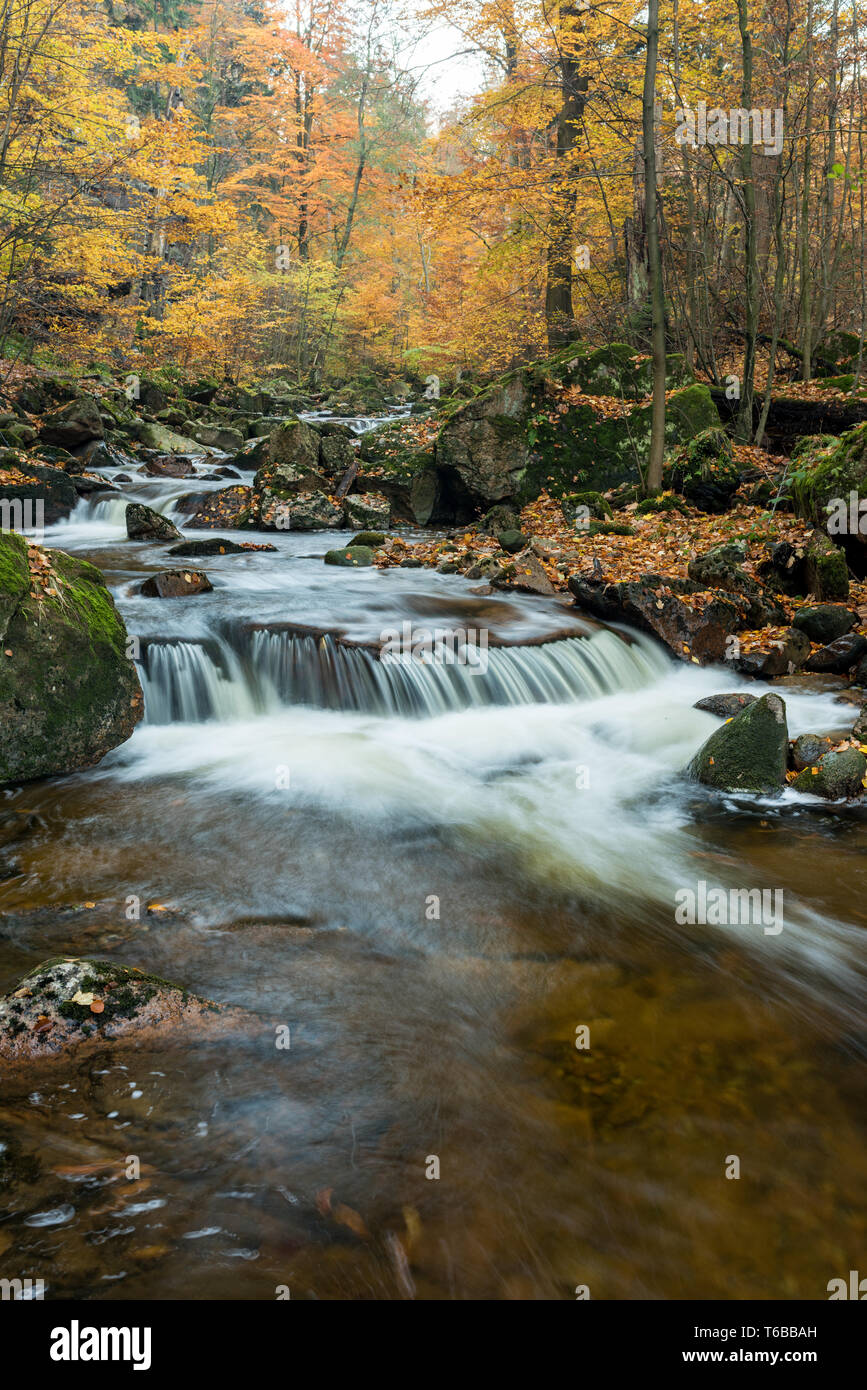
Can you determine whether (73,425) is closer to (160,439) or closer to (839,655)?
(160,439)

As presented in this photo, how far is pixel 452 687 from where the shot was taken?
7.40 meters

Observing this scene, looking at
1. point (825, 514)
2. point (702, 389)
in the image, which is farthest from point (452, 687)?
point (702, 389)

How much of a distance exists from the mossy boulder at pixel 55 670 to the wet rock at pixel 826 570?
23.9 ft

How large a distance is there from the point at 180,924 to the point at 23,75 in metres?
14.0

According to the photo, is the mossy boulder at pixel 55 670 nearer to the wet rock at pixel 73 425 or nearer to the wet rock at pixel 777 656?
the wet rock at pixel 777 656

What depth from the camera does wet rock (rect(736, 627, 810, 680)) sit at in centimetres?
789

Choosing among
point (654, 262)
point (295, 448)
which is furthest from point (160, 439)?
point (654, 262)

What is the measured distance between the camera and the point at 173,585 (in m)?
8.41

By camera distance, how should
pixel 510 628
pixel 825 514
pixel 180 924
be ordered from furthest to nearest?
pixel 825 514
pixel 510 628
pixel 180 924

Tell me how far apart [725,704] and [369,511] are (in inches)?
328

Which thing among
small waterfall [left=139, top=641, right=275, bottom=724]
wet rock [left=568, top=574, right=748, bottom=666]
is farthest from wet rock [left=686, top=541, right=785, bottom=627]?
small waterfall [left=139, top=641, right=275, bottom=724]

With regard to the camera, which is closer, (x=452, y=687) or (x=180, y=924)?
(x=180, y=924)
